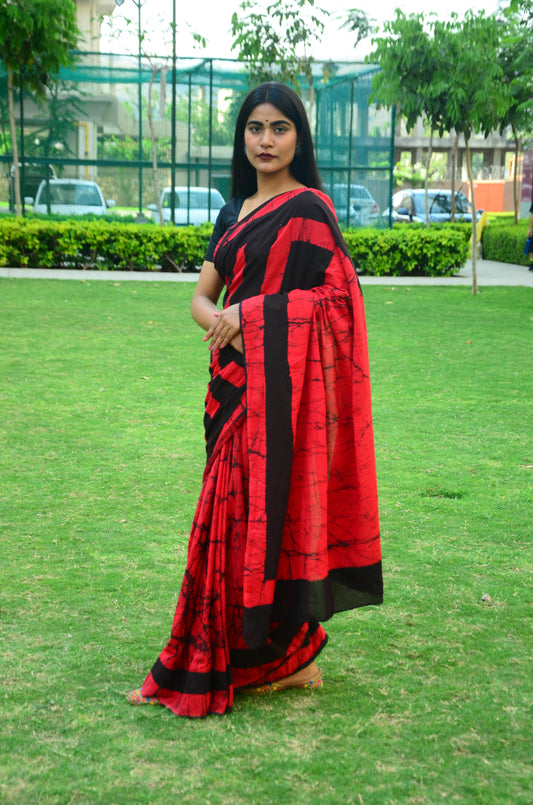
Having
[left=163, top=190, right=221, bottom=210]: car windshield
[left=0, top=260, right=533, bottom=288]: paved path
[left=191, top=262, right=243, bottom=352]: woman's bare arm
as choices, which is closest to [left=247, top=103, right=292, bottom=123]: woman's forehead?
[left=191, top=262, right=243, bottom=352]: woman's bare arm

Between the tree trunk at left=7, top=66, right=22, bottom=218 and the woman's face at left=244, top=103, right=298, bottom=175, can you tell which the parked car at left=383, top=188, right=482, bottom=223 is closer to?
the tree trunk at left=7, top=66, right=22, bottom=218

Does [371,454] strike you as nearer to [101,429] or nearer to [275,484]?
[275,484]

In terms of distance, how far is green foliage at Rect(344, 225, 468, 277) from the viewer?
51.9 feet

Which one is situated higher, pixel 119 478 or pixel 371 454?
pixel 371 454

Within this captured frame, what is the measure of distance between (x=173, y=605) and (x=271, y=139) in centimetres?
173

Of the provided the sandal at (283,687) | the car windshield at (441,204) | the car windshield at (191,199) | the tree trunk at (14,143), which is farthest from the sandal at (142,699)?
the car windshield at (441,204)

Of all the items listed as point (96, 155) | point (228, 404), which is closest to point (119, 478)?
point (228, 404)

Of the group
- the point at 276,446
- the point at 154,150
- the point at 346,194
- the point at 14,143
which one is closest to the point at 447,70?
the point at 346,194

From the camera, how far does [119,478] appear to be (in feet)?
16.1

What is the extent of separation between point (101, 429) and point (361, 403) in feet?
11.6

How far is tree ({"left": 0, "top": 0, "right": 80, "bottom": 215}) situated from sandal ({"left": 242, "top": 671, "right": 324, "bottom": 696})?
564 inches

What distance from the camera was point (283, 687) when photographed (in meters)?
2.81

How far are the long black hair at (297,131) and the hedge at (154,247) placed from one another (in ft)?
41.8

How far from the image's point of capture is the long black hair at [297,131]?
8.68 feet
